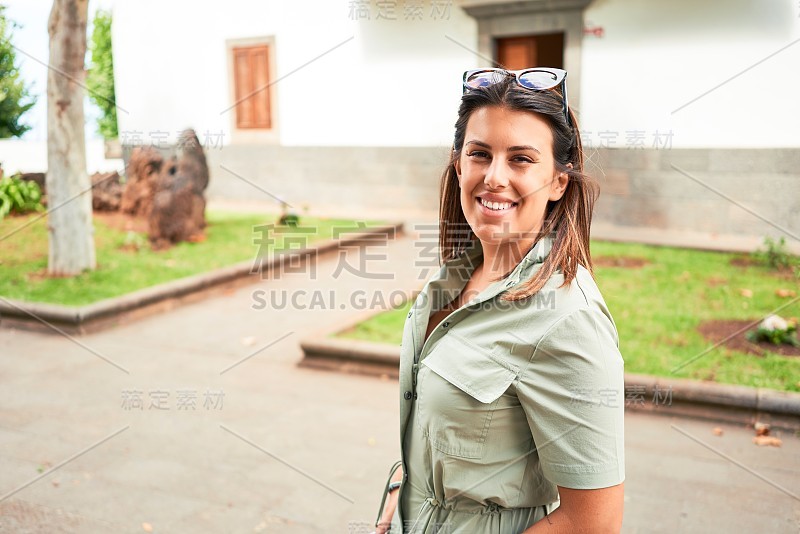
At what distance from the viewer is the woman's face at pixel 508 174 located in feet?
5.22

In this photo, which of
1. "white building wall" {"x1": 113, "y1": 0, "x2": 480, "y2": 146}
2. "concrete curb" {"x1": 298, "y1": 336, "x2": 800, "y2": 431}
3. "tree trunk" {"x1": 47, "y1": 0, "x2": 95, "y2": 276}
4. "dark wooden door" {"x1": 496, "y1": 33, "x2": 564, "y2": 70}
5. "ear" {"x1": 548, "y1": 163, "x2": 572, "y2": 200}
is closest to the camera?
"ear" {"x1": 548, "y1": 163, "x2": 572, "y2": 200}

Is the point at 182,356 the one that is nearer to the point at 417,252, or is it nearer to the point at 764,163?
the point at 417,252

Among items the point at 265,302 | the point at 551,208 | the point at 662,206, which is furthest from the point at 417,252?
the point at 551,208

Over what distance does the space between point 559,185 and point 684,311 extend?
5358 millimetres

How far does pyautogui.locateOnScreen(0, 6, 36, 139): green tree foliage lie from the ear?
617 centimetres

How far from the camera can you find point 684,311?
653 centimetres

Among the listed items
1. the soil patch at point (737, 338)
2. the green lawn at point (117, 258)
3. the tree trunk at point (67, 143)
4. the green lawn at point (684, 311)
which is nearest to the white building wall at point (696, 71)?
the green lawn at point (684, 311)

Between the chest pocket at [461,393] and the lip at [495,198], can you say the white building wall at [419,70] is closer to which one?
the lip at [495,198]

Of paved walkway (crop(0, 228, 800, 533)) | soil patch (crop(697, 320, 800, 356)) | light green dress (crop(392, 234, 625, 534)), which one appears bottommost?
paved walkway (crop(0, 228, 800, 533))

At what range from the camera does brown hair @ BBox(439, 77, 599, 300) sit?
1.54 metres

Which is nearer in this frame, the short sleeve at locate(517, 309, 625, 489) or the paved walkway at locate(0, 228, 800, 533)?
the short sleeve at locate(517, 309, 625, 489)

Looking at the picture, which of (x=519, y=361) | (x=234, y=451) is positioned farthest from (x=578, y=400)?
(x=234, y=451)

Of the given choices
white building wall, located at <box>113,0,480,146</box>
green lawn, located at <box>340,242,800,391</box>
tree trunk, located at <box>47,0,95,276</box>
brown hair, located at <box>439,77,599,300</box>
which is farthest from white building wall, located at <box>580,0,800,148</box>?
brown hair, located at <box>439,77,599,300</box>

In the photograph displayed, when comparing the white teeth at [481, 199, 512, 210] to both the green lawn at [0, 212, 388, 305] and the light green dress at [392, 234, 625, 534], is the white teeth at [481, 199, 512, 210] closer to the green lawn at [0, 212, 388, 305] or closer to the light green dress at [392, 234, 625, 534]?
the light green dress at [392, 234, 625, 534]
